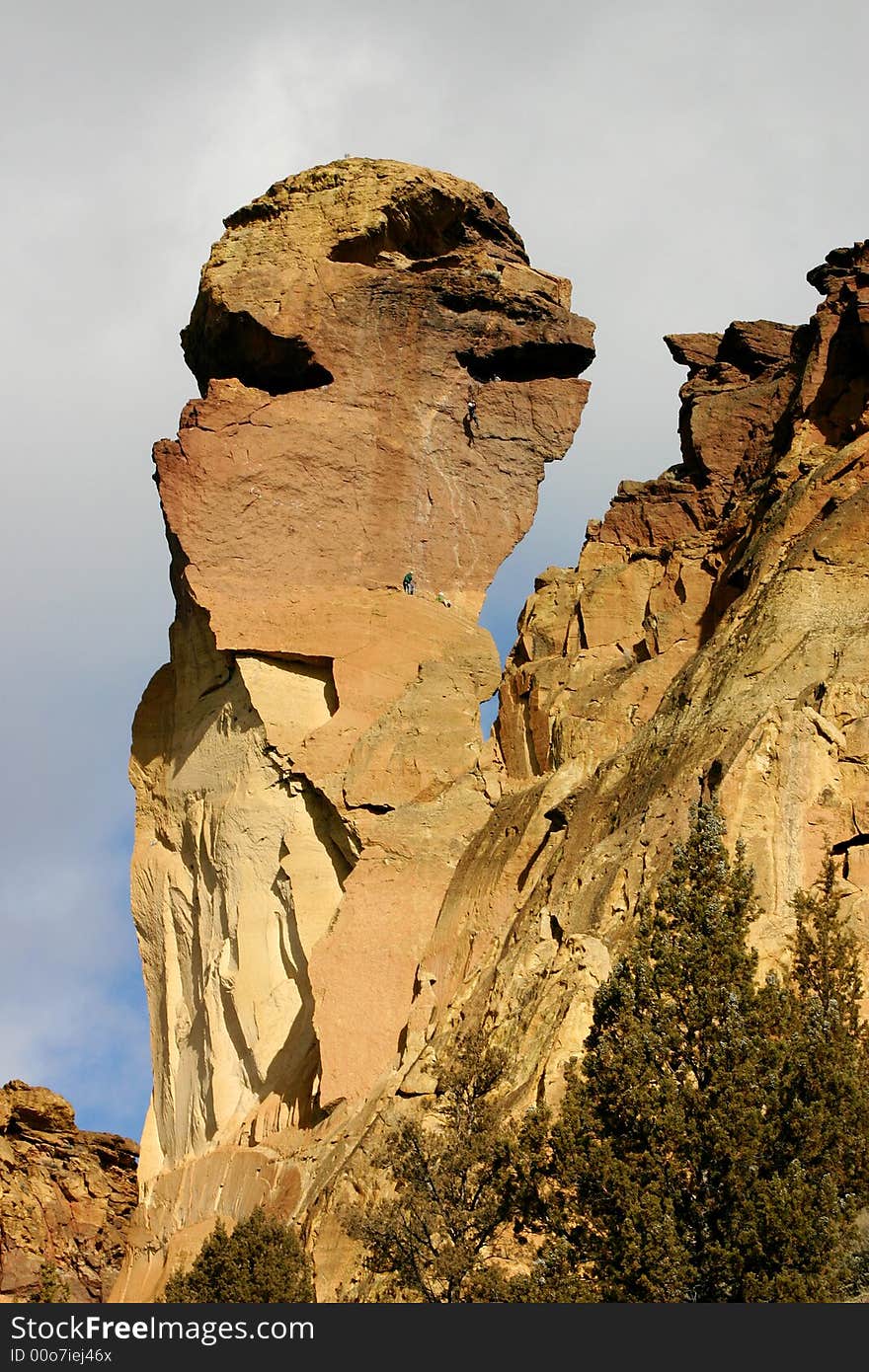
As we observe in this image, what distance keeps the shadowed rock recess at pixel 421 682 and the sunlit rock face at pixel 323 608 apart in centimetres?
7

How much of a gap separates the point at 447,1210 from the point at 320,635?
16623 millimetres

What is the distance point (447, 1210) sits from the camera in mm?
24844

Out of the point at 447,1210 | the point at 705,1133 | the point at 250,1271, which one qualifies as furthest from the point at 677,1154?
the point at 250,1271

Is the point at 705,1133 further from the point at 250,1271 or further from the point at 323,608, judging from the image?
the point at 323,608

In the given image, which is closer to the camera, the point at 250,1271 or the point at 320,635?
the point at 250,1271

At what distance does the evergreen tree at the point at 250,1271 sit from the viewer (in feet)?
89.6

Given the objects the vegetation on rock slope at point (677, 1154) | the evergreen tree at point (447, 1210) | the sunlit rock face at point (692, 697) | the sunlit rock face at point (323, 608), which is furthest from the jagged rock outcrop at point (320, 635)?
the vegetation on rock slope at point (677, 1154)

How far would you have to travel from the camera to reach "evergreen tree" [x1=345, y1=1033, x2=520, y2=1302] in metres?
24.2

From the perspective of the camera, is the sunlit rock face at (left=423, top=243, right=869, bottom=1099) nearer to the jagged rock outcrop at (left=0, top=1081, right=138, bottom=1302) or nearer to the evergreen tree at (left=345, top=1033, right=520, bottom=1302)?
the evergreen tree at (left=345, top=1033, right=520, bottom=1302)

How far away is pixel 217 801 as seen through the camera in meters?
40.3

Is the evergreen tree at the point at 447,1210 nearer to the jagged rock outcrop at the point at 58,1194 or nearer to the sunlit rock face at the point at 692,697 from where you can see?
the sunlit rock face at the point at 692,697

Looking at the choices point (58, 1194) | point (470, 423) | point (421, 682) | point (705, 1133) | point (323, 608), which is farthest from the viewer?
point (58, 1194)

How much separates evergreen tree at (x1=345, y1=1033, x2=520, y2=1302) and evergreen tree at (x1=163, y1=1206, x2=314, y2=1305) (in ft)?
5.33

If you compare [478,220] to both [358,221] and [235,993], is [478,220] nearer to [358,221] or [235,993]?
[358,221]
